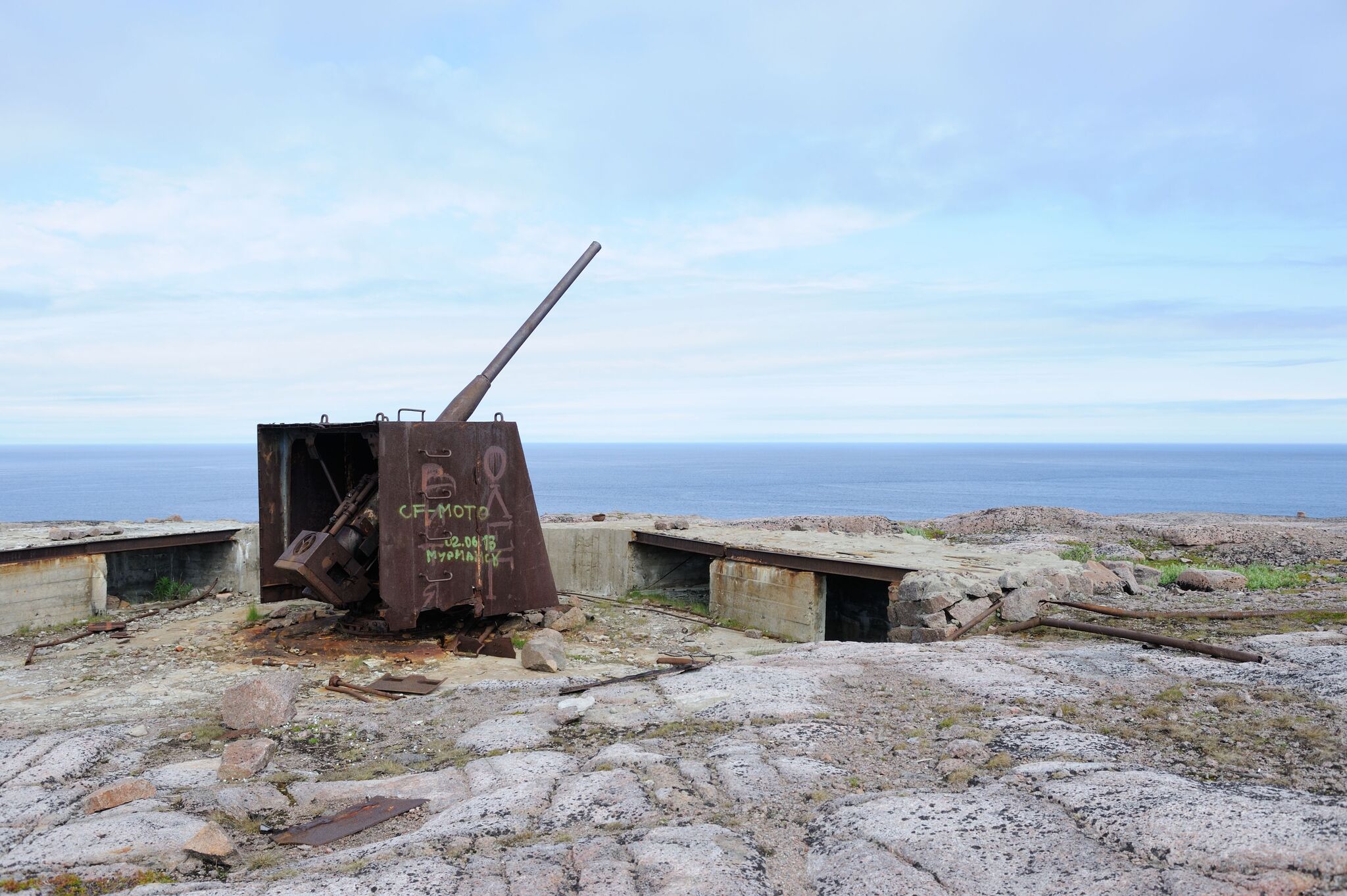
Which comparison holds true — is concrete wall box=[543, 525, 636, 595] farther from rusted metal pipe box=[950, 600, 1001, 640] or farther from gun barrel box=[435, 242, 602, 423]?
rusted metal pipe box=[950, 600, 1001, 640]

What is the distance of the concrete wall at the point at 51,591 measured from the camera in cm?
987

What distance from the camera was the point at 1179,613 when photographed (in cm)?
715

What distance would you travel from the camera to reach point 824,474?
127m

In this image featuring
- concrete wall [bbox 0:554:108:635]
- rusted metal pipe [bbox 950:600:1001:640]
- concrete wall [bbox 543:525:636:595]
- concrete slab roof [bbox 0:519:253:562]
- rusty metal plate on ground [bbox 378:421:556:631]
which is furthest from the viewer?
concrete wall [bbox 543:525:636:595]

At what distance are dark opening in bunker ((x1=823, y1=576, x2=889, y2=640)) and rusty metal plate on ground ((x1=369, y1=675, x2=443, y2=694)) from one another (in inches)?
198

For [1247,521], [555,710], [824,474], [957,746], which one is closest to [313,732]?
[555,710]

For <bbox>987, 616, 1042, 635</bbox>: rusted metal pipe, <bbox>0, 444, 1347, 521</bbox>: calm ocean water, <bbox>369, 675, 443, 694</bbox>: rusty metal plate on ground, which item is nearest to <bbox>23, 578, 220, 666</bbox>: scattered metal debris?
<bbox>369, 675, 443, 694</bbox>: rusty metal plate on ground

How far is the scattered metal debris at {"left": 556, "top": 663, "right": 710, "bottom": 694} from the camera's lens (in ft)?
19.3

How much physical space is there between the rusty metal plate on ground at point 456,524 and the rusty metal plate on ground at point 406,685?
1.05 meters

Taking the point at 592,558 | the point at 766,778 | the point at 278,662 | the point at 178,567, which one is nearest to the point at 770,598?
the point at 592,558

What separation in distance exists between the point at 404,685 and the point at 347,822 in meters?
3.21

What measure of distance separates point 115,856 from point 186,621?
25.0ft

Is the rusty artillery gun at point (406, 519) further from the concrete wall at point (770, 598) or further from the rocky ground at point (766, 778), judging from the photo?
the concrete wall at point (770, 598)

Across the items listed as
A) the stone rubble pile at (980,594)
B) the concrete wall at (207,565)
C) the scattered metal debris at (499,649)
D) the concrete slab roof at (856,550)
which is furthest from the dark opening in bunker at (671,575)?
the concrete wall at (207,565)
